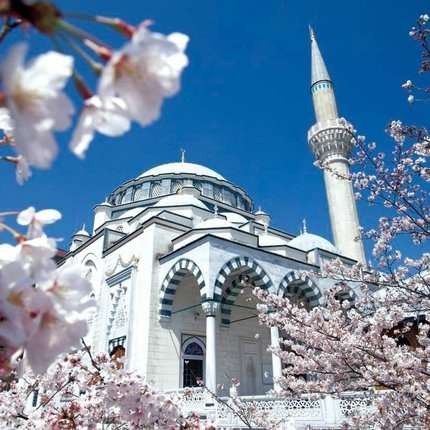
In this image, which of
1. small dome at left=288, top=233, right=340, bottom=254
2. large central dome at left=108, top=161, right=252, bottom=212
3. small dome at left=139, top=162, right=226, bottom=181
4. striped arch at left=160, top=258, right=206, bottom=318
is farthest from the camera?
small dome at left=139, top=162, right=226, bottom=181

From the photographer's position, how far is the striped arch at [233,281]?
9914 millimetres

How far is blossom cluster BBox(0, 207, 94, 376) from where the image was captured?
0.60 meters

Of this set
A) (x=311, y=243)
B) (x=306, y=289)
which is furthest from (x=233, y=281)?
(x=311, y=243)

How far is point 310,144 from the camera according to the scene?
62.1 feet

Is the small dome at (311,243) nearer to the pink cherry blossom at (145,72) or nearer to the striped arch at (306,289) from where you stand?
the striped arch at (306,289)

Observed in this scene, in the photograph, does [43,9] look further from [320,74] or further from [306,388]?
[320,74]

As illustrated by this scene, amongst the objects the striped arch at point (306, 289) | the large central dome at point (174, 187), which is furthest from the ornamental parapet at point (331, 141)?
the striped arch at point (306, 289)

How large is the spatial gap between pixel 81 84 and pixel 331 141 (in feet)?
60.2

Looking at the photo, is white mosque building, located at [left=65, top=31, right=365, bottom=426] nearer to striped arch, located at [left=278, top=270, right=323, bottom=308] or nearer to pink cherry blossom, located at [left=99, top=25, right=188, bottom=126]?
striped arch, located at [left=278, top=270, right=323, bottom=308]

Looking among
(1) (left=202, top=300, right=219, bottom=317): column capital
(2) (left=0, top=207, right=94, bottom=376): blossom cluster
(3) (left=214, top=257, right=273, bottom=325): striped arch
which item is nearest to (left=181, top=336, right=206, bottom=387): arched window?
(3) (left=214, top=257, right=273, bottom=325): striped arch

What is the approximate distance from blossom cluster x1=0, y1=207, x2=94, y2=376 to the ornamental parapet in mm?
17583

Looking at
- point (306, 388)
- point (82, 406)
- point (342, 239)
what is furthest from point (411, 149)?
point (342, 239)

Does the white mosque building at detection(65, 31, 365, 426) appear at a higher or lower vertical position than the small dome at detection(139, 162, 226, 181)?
lower

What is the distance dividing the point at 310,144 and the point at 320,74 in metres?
4.98
